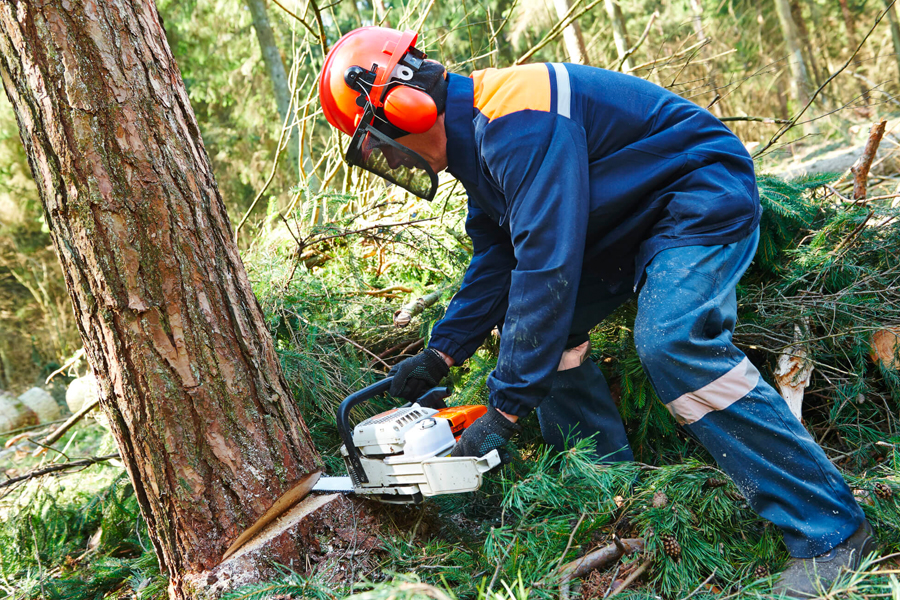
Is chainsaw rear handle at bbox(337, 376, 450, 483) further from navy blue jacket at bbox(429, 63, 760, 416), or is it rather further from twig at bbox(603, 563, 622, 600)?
twig at bbox(603, 563, 622, 600)

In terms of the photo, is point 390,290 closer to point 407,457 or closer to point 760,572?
point 407,457

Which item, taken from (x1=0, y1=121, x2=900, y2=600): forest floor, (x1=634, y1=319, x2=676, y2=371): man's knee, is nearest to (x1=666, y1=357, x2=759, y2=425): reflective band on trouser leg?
(x1=634, y1=319, x2=676, y2=371): man's knee

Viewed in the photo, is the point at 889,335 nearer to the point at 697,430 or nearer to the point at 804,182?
the point at 804,182

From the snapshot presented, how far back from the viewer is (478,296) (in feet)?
7.68

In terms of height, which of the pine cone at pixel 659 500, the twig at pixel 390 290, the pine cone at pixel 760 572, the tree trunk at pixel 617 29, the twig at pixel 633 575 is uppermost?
the tree trunk at pixel 617 29

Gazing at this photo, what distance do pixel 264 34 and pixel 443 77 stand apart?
6.07 metres

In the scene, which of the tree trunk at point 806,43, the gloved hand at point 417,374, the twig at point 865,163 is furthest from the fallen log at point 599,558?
the tree trunk at point 806,43

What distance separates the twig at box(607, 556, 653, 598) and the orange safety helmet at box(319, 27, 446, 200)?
1.42m

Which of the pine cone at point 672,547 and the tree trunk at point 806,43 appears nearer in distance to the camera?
the pine cone at point 672,547

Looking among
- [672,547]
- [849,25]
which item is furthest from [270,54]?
[849,25]

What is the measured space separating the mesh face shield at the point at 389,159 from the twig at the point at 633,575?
1.41m

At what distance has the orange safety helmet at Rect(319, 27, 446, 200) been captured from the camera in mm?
1928

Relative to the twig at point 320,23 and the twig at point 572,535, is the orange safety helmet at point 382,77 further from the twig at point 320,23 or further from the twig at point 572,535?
the twig at point 320,23

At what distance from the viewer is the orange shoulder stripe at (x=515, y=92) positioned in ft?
5.79
